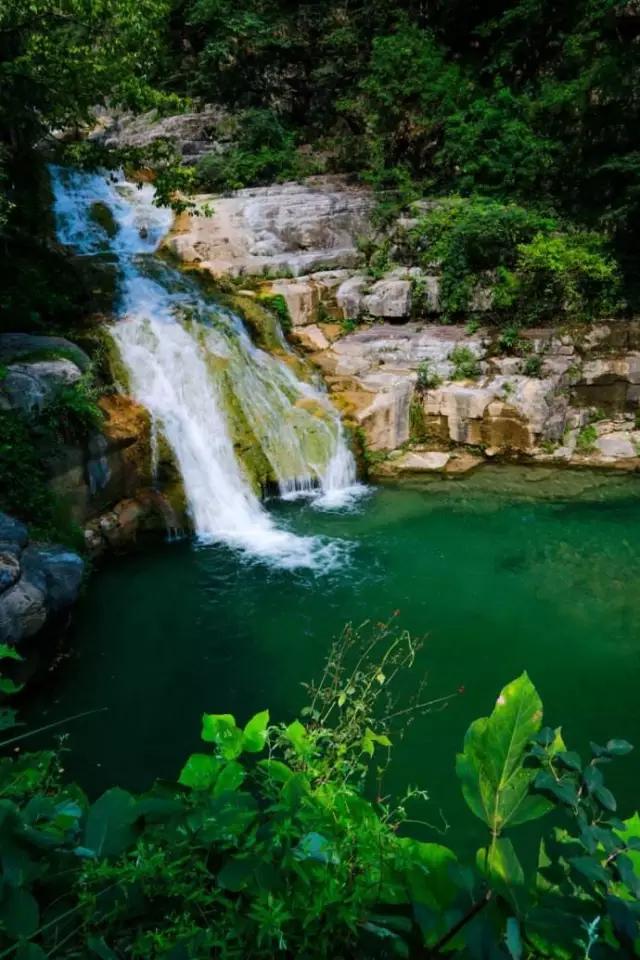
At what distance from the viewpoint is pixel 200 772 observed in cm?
132

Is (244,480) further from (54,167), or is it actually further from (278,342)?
(54,167)

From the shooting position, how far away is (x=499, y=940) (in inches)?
38.1

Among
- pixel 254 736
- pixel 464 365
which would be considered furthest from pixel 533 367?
pixel 254 736

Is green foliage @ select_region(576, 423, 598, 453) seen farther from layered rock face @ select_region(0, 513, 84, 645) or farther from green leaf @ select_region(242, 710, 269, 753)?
green leaf @ select_region(242, 710, 269, 753)

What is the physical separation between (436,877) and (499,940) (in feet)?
0.53

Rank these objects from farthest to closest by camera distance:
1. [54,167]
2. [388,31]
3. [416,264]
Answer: [388,31] → [54,167] → [416,264]

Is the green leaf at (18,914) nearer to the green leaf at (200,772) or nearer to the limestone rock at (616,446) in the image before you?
the green leaf at (200,772)

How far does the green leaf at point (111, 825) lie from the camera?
107 cm

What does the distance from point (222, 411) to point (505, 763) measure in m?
9.23

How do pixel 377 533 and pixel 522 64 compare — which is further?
pixel 522 64

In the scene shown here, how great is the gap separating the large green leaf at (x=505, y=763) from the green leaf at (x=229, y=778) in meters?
0.48

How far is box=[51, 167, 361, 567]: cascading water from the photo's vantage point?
355 inches

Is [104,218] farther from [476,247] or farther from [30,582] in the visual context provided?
[30,582]

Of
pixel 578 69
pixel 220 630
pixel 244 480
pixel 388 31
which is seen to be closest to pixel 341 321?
pixel 244 480
